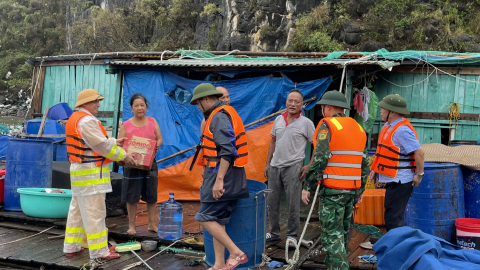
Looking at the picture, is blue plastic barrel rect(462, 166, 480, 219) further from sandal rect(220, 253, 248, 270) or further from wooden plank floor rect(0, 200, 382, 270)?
sandal rect(220, 253, 248, 270)

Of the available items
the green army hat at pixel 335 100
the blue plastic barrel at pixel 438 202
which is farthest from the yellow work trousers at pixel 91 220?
the blue plastic barrel at pixel 438 202

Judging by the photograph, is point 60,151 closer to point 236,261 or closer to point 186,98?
point 186,98

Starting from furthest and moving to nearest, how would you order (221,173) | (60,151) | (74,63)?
(74,63) < (60,151) < (221,173)

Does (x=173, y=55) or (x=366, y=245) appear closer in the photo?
(x=366, y=245)

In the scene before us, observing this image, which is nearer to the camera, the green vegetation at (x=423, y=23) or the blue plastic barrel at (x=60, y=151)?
the blue plastic barrel at (x=60, y=151)

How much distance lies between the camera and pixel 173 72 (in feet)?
27.8

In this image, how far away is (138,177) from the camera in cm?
550

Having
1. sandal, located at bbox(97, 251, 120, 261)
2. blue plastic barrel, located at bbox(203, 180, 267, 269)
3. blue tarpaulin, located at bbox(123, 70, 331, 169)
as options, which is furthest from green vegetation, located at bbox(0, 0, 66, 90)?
blue plastic barrel, located at bbox(203, 180, 267, 269)

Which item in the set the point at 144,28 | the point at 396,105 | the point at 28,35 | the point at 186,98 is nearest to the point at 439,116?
the point at 396,105

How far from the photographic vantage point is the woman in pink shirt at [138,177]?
17.7ft

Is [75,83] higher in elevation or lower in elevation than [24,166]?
higher

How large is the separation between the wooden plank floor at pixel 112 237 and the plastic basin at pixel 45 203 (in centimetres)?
10

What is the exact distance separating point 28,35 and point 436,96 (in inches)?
2154

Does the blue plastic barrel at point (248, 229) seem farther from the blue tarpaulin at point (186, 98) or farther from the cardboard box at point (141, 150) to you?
the blue tarpaulin at point (186, 98)
